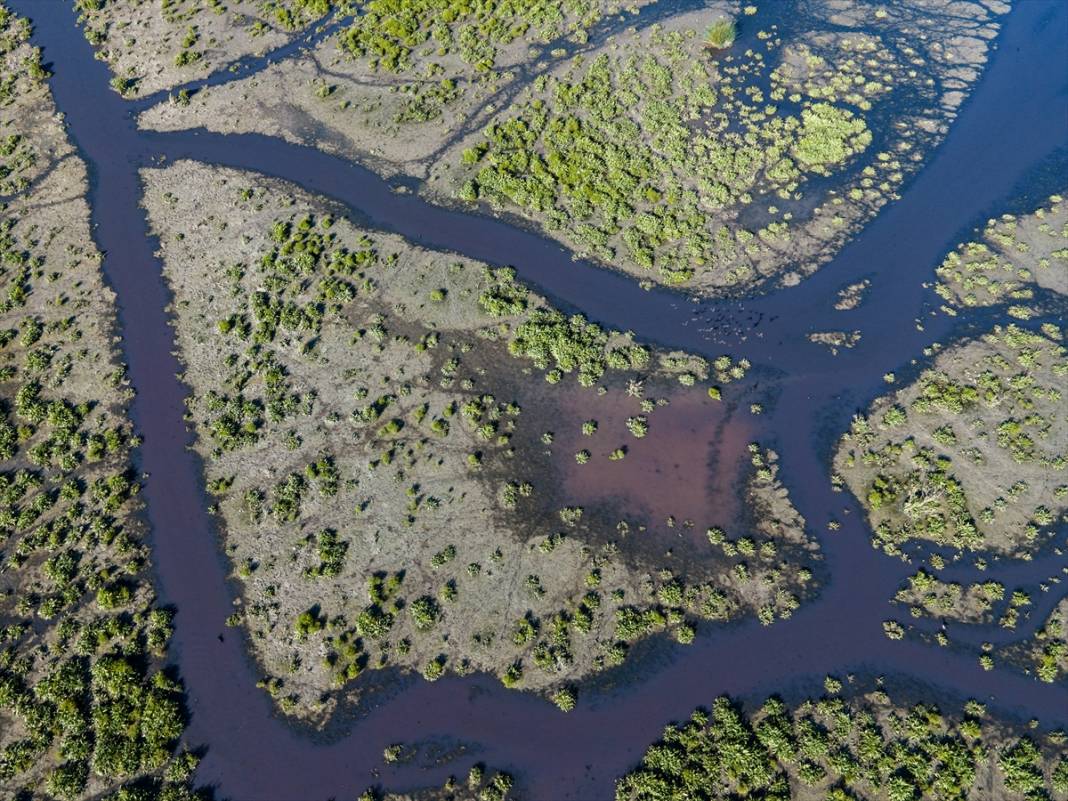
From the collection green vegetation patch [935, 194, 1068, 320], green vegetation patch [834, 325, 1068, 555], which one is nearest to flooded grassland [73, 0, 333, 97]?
green vegetation patch [935, 194, 1068, 320]

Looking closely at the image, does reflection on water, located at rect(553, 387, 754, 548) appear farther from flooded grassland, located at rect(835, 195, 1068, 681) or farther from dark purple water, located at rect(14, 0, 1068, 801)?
flooded grassland, located at rect(835, 195, 1068, 681)

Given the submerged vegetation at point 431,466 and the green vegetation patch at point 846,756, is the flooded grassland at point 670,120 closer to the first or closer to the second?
the submerged vegetation at point 431,466

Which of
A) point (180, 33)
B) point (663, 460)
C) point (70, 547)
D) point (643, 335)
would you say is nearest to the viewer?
point (70, 547)

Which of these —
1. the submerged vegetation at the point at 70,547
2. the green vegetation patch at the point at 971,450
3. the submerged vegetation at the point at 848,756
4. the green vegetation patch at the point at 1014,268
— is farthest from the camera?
the green vegetation patch at the point at 1014,268

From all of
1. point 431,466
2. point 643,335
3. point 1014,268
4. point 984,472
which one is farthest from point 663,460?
point 1014,268

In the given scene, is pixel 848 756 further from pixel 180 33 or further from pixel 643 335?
pixel 180 33

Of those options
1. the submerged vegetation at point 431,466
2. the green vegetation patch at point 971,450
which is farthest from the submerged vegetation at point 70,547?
the green vegetation patch at point 971,450
